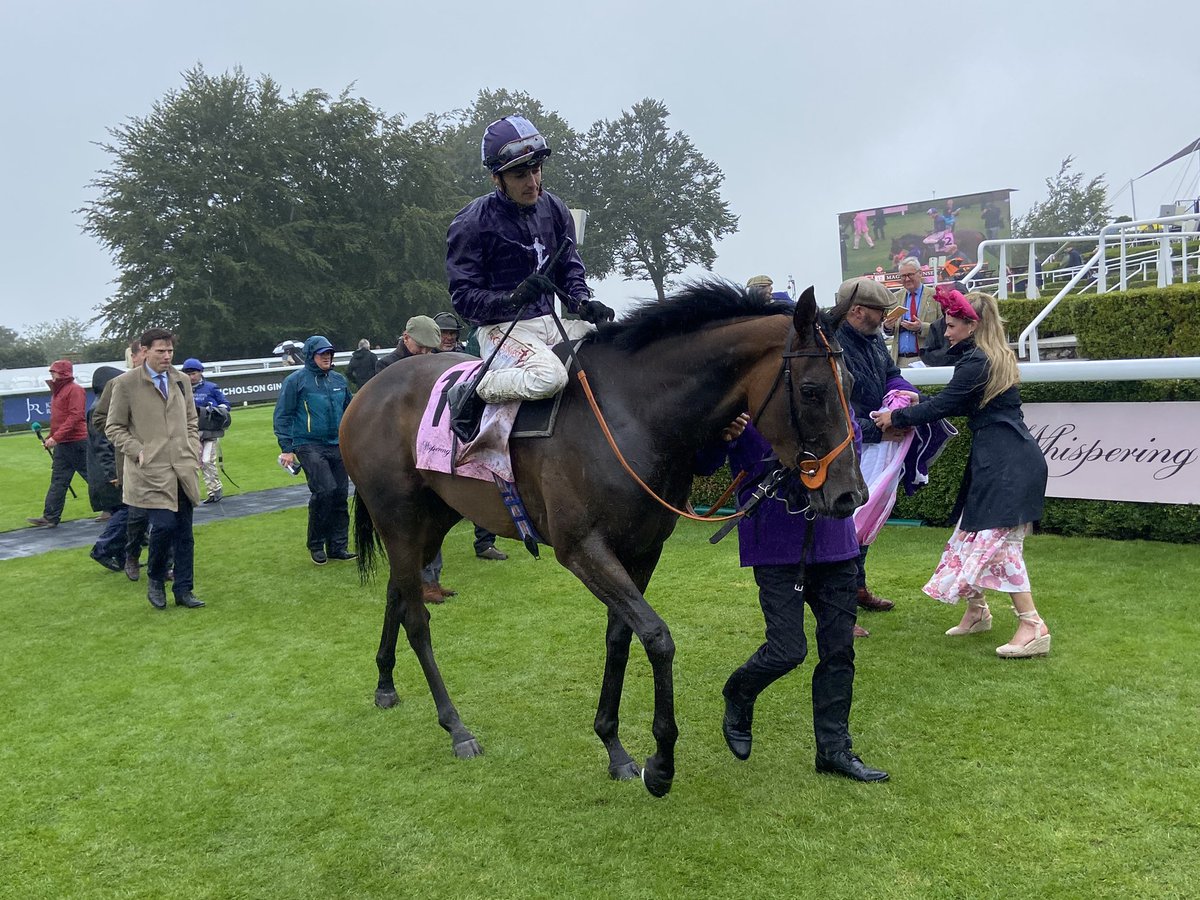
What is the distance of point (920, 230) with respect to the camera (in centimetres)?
5875

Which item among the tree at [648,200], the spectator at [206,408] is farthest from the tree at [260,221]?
the spectator at [206,408]

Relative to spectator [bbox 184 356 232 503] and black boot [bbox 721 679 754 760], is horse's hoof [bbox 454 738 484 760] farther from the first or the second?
spectator [bbox 184 356 232 503]

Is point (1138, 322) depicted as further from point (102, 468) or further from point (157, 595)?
point (102, 468)

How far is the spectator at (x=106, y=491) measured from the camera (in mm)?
7793

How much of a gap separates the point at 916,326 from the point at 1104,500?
8.27ft

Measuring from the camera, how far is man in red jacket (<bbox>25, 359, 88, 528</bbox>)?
9438mm

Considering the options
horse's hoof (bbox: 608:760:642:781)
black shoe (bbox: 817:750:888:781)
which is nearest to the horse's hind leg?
horse's hoof (bbox: 608:760:642:781)

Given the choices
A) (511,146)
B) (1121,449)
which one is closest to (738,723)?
(511,146)

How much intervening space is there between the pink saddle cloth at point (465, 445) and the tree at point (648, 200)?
53941 mm

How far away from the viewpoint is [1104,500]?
20.8 ft

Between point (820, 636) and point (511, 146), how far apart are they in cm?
225

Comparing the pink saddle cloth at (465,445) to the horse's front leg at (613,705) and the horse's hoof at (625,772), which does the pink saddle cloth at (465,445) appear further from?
the horse's hoof at (625,772)

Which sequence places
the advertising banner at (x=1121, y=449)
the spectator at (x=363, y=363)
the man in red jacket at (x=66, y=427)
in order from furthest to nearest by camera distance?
the man in red jacket at (x=66, y=427)
the spectator at (x=363, y=363)
the advertising banner at (x=1121, y=449)

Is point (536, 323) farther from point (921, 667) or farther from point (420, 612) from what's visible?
point (921, 667)
